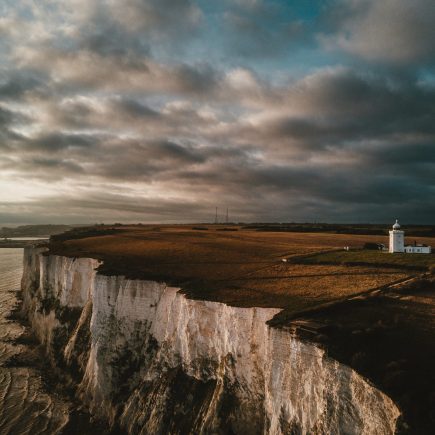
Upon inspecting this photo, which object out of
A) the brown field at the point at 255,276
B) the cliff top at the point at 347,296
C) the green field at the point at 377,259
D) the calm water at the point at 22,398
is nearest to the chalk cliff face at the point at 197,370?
the cliff top at the point at 347,296

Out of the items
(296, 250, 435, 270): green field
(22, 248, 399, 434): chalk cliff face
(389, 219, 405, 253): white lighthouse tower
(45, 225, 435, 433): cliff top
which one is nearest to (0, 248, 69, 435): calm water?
(22, 248, 399, 434): chalk cliff face

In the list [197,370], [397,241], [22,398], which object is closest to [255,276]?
[197,370]

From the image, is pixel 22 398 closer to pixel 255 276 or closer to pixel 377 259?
pixel 255 276

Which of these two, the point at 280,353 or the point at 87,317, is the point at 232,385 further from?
the point at 87,317

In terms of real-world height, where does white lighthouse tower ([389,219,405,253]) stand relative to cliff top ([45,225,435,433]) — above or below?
above

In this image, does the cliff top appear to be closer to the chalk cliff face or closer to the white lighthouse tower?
the chalk cliff face

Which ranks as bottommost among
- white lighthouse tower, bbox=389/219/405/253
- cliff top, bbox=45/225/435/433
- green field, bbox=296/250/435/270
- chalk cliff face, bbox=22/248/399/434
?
chalk cliff face, bbox=22/248/399/434
